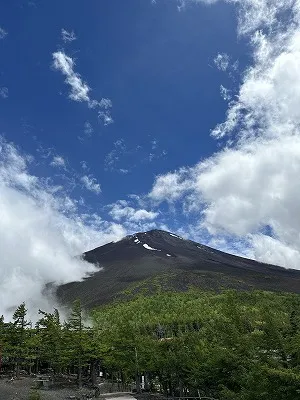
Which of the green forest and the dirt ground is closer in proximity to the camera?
the green forest

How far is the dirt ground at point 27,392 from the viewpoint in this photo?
37.6 metres

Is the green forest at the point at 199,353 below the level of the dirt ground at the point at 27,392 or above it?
above

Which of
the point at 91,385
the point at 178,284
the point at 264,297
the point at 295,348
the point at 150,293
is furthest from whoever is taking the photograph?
the point at 178,284

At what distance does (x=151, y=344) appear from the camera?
48375 mm

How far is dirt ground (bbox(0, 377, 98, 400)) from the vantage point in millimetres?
37647

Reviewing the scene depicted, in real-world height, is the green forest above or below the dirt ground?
above

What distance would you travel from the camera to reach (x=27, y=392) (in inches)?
1574

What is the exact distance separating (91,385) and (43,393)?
1246cm

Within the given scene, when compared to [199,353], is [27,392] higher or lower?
lower

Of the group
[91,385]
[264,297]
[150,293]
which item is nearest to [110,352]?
[91,385]

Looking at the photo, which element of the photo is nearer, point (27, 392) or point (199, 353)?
point (199, 353)

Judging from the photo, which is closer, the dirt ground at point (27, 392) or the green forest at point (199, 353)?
the green forest at point (199, 353)

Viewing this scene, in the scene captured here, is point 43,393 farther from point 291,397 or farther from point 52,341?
Answer: point 291,397

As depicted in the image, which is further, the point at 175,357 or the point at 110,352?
the point at 110,352
